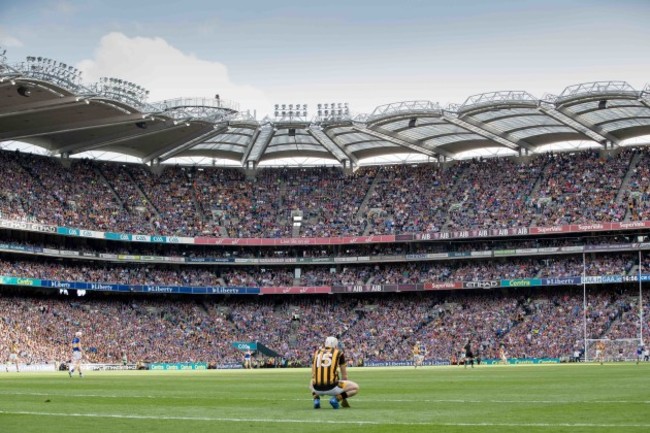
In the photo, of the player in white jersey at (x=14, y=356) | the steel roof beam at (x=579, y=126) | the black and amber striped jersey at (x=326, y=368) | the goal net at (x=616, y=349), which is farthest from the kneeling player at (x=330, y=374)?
the steel roof beam at (x=579, y=126)

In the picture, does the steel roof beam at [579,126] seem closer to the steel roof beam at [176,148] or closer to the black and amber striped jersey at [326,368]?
the steel roof beam at [176,148]

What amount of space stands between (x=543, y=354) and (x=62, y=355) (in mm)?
39838

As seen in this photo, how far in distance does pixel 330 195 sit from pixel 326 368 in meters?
79.4

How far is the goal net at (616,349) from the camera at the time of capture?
232 ft

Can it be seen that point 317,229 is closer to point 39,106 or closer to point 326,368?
point 39,106

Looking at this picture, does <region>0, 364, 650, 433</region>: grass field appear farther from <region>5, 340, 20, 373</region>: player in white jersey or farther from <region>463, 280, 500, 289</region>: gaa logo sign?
<region>463, 280, 500, 289</region>: gaa logo sign

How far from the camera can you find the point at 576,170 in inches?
3450

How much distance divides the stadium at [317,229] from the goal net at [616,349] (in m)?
0.17

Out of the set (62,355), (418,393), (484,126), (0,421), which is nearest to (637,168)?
(484,126)

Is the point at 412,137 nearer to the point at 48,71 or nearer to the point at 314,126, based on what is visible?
the point at 314,126

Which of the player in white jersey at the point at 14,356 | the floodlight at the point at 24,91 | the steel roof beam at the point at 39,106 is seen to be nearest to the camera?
the player in white jersey at the point at 14,356

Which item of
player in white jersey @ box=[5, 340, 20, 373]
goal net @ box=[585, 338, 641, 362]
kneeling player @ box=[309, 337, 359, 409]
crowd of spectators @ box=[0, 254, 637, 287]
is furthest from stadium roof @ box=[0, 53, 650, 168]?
kneeling player @ box=[309, 337, 359, 409]

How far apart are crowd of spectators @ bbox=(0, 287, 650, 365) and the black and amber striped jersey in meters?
56.2

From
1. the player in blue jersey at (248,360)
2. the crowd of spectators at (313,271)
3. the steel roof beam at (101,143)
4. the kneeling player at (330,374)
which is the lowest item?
the player in blue jersey at (248,360)
